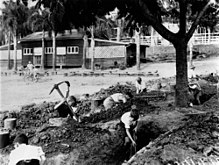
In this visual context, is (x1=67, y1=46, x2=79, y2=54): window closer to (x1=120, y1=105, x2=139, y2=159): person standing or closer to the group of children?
the group of children

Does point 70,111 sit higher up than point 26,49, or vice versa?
point 26,49

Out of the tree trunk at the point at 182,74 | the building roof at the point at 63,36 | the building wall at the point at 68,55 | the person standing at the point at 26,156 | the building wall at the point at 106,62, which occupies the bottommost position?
the person standing at the point at 26,156

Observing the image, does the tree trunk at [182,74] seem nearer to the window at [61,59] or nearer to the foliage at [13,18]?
the window at [61,59]

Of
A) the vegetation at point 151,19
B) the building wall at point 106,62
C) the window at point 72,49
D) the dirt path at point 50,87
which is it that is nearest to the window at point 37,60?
the window at point 72,49

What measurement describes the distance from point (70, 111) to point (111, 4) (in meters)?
3.24

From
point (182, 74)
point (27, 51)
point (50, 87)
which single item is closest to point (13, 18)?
point (27, 51)

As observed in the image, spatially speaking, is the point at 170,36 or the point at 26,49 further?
the point at 26,49

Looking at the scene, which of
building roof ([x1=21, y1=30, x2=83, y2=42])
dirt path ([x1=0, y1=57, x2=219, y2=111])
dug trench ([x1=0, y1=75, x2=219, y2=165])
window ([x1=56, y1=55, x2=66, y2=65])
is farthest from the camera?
window ([x1=56, y1=55, x2=66, y2=65])

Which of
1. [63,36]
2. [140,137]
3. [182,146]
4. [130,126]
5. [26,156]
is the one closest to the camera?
[26,156]

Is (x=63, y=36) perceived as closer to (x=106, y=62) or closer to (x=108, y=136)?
(x=106, y=62)

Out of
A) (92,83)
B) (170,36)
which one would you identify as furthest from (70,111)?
(92,83)

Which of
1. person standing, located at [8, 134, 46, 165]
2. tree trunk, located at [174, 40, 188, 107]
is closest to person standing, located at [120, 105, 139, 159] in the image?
tree trunk, located at [174, 40, 188, 107]

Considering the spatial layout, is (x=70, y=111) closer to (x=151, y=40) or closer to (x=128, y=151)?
(x=128, y=151)

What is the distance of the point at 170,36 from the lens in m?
8.99
